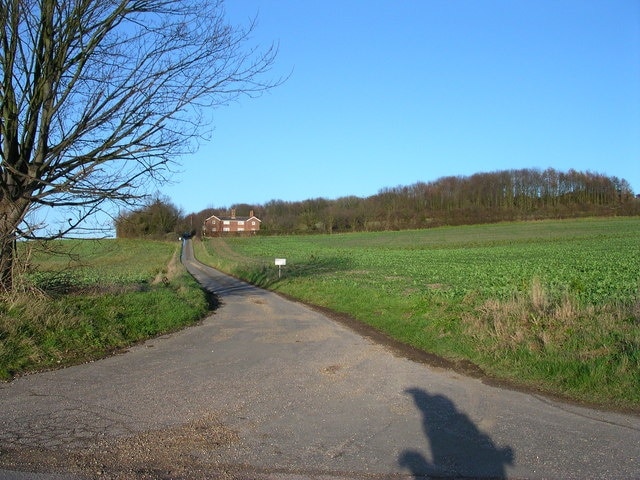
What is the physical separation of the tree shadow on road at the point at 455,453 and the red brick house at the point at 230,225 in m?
113

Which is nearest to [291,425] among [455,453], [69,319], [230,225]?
[455,453]

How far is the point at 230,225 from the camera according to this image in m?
148

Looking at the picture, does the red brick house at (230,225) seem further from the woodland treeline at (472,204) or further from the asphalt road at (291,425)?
the asphalt road at (291,425)

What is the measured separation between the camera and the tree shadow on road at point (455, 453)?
183 inches

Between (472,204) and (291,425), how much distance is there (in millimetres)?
105275

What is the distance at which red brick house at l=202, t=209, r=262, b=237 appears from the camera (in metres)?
124

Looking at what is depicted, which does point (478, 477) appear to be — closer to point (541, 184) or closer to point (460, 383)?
point (460, 383)

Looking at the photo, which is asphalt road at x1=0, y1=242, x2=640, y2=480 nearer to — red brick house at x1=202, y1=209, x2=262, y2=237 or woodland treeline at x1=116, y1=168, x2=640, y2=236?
woodland treeline at x1=116, y1=168, x2=640, y2=236

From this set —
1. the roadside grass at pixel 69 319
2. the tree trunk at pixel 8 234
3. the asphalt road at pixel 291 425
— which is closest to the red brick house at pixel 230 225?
the roadside grass at pixel 69 319

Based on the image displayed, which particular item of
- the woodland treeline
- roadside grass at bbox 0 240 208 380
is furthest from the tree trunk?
the woodland treeline

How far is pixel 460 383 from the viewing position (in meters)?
7.74

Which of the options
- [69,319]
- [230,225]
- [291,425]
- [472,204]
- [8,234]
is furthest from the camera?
[230,225]

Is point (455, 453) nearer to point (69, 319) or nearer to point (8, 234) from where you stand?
point (69, 319)

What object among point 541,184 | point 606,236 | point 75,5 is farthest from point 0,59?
point 541,184
